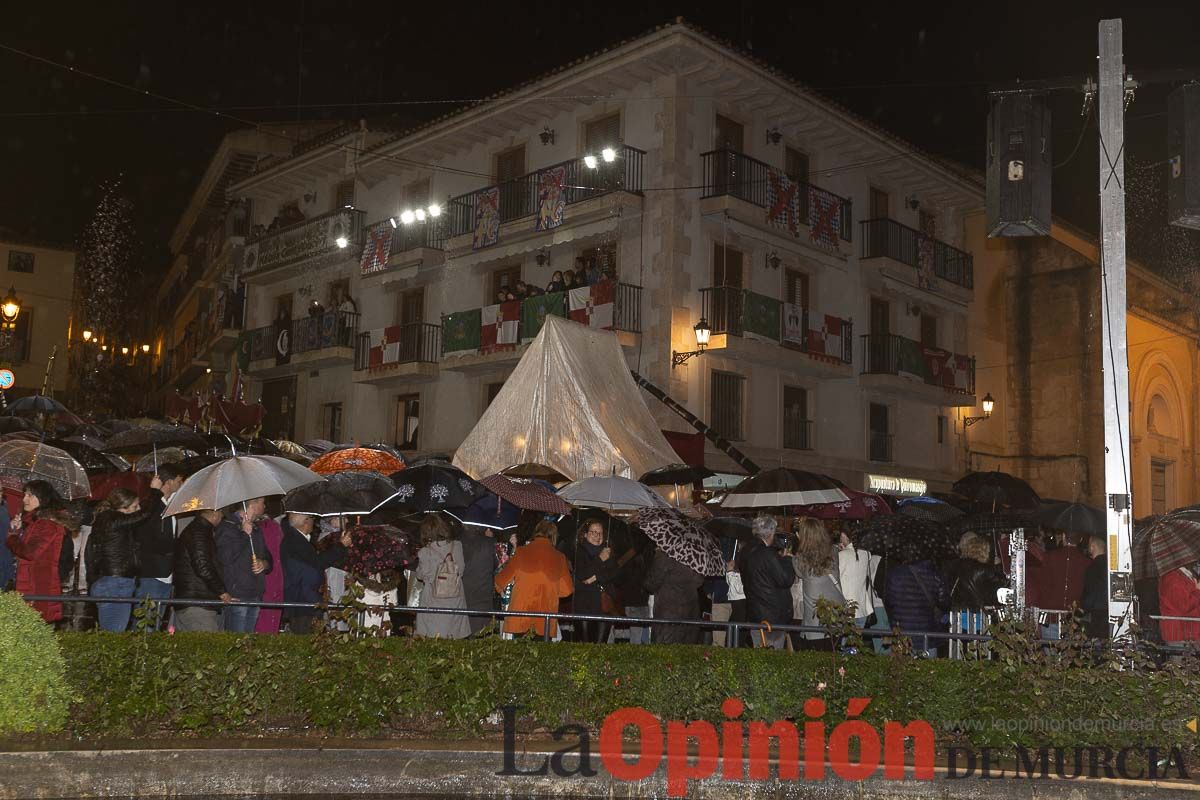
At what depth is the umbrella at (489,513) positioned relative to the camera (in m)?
12.2

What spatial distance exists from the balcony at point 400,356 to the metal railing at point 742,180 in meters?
8.15

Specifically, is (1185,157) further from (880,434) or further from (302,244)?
(302,244)

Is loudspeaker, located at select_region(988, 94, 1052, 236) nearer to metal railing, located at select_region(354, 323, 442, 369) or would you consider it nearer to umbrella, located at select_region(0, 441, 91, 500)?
umbrella, located at select_region(0, 441, 91, 500)

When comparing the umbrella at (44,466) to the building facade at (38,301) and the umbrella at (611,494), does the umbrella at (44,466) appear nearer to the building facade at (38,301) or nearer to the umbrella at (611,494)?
the umbrella at (611,494)

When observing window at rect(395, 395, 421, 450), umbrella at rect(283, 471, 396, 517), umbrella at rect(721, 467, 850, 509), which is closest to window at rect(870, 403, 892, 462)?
window at rect(395, 395, 421, 450)

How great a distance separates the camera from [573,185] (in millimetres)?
24359

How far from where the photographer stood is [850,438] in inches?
1093

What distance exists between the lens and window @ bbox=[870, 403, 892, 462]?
28.5 metres

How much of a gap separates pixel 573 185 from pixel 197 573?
16326 mm

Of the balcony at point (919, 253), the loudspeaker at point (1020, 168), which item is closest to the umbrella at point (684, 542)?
the loudspeaker at point (1020, 168)

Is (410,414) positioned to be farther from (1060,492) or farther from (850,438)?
(1060,492)

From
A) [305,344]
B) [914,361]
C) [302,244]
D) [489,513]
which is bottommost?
[489,513]

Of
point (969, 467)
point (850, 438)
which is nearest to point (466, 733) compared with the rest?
point (850, 438)

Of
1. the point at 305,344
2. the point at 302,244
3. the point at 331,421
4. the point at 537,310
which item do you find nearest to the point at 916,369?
the point at 537,310
